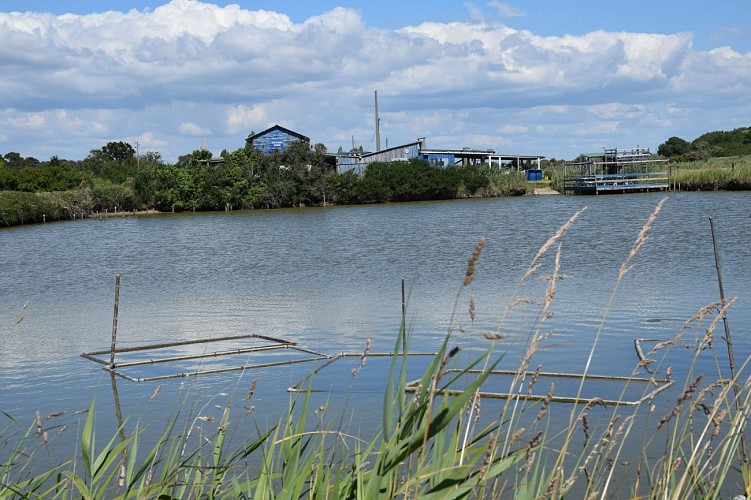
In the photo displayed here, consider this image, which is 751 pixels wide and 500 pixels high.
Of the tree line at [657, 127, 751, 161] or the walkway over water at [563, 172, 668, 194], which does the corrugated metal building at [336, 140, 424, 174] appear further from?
the tree line at [657, 127, 751, 161]

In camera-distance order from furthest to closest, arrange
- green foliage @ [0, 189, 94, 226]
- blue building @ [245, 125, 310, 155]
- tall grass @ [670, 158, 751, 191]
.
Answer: blue building @ [245, 125, 310, 155], tall grass @ [670, 158, 751, 191], green foliage @ [0, 189, 94, 226]

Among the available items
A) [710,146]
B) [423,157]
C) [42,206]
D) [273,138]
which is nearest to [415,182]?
[423,157]

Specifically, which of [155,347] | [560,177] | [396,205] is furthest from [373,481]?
[560,177]

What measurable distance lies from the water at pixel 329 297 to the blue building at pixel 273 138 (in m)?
21.1

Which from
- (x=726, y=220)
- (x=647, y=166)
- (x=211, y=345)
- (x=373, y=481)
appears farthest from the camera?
(x=647, y=166)

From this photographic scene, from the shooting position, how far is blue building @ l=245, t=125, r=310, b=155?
61.6 metres

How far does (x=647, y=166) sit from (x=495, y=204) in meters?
17.1

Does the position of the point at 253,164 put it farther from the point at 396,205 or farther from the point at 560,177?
the point at 560,177

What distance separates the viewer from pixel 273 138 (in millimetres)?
61812

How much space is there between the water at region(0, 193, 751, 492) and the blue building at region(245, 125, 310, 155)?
21149 mm

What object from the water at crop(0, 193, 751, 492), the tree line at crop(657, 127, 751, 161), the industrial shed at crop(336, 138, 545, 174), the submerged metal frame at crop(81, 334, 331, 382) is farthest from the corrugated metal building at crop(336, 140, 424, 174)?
the submerged metal frame at crop(81, 334, 331, 382)

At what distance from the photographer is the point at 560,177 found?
64.9 m

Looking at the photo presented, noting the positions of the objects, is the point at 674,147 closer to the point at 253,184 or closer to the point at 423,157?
the point at 423,157

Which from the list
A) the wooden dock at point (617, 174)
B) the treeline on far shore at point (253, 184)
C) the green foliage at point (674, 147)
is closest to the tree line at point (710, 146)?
the green foliage at point (674, 147)
